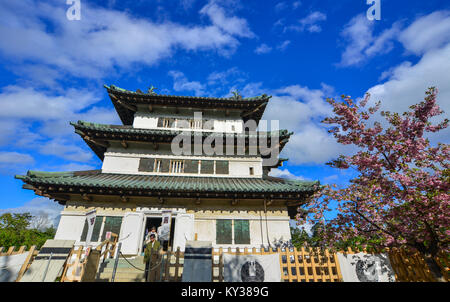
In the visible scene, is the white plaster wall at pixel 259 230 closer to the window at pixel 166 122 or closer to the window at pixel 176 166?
the window at pixel 176 166

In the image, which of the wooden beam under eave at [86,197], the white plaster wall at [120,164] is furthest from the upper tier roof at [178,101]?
the wooden beam under eave at [86,197]

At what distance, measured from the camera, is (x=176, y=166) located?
13984 millimetres

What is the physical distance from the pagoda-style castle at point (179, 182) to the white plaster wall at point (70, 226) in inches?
1.8

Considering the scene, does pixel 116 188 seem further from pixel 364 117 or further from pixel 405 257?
pixel 405 257

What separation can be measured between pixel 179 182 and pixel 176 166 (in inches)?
79.5

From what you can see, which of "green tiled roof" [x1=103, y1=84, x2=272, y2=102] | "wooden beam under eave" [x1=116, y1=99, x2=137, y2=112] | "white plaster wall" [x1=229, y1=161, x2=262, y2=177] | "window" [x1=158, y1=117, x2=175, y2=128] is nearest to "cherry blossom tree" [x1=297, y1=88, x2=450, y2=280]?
"white plaster wall" [x1=229, y1=161, x2=262, y2=177]

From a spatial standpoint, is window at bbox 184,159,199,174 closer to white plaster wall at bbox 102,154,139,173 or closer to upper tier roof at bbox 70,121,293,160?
upper tier roof at bbox 70,121,293,160

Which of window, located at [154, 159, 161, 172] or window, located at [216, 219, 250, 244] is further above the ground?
window, located at [154, 159, 161, 172]

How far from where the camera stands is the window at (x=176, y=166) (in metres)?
13.8

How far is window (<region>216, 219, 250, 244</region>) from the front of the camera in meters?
11.2

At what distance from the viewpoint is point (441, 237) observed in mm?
6246

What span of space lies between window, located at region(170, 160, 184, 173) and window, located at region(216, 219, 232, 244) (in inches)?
173

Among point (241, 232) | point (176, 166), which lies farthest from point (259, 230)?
point (176, 166)

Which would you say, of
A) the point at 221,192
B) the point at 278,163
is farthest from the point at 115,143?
the point at 278,163
